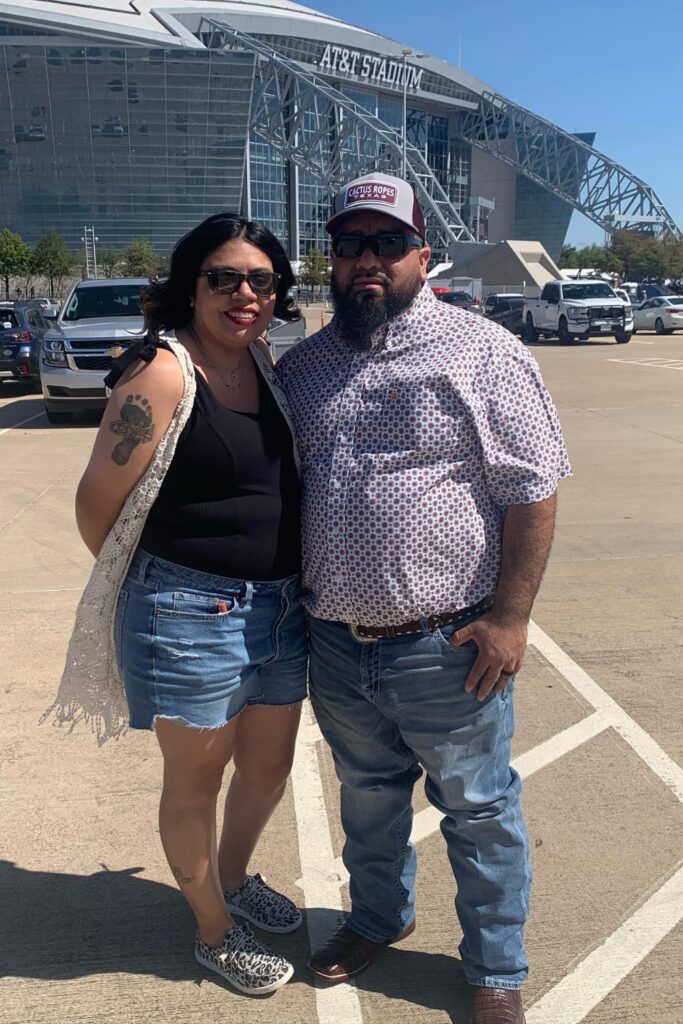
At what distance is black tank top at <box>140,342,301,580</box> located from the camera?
2287 millimetres

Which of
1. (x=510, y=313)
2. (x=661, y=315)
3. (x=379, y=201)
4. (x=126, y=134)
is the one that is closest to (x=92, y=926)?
(x=379, y=201)

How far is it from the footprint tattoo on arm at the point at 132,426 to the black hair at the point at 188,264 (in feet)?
0.85

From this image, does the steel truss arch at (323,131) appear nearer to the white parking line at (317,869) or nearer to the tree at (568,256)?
the tree at (568,256)

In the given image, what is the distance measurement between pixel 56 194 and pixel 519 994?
79979 millimetres

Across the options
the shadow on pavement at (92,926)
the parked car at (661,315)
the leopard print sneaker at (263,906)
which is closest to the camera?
the shadow on pavement at (92,926)

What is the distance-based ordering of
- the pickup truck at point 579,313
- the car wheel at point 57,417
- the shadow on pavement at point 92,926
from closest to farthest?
1. the shadow on pavement at point 92,926
2. the car wheel at point 57,417
3. the pickup truck at point 579,313

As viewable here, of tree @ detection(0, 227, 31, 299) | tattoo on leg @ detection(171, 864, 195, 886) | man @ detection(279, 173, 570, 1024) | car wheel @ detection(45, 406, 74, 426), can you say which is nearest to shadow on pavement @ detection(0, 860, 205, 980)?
tattoo on leg @ detection(171, 864, 195, 886)

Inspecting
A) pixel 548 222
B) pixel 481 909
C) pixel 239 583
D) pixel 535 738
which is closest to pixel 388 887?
pixel 481 909

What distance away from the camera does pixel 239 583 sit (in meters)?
2.38

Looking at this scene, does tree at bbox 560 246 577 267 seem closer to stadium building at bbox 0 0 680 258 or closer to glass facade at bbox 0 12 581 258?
stadium building at bbox 0 0 680 258

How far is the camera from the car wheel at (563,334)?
93.2ft

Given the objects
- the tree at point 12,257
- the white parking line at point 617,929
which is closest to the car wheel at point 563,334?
the white parking line at point 617,929

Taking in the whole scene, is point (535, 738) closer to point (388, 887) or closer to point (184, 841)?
point (388, 887)

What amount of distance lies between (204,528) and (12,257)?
58783 millimetres
